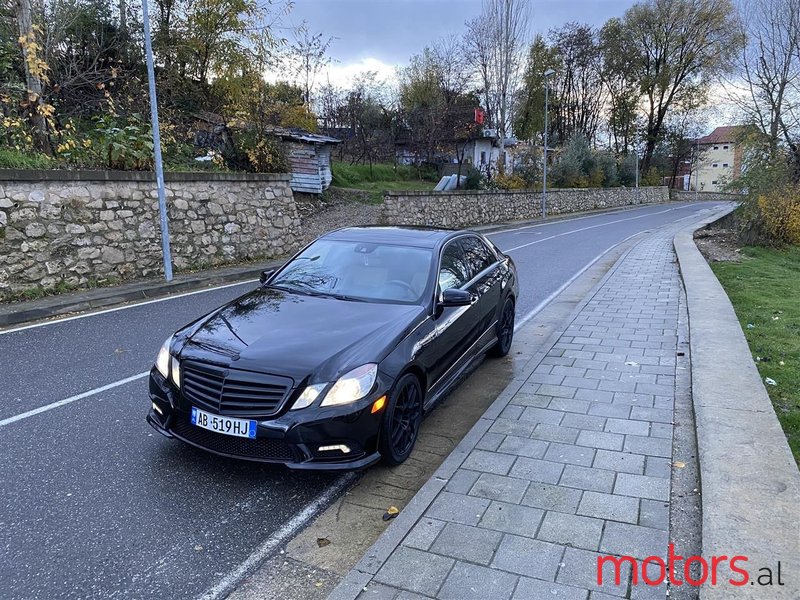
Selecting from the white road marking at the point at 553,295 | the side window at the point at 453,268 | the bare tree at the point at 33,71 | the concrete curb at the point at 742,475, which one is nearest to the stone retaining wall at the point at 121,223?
the bare tree at the point at 33,71

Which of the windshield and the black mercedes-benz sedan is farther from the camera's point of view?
the windshield

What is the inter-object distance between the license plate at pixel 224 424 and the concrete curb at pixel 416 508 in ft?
3.26

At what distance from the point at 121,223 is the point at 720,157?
354 feet

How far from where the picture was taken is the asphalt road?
274cm

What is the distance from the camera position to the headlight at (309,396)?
331 centimetres

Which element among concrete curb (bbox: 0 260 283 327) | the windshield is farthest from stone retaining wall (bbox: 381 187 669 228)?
the windshield

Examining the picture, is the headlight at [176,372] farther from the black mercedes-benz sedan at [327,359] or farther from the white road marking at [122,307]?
the white road marking at [122,307]

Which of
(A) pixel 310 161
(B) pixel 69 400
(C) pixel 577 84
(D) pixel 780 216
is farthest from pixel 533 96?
(B) pixel 69 400

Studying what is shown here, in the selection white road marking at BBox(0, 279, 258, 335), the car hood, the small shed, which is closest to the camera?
the car hood

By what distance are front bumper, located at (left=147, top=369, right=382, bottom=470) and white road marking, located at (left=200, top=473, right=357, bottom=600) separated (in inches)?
10.7

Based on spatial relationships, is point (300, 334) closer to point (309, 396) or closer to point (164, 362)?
point (309, 396)

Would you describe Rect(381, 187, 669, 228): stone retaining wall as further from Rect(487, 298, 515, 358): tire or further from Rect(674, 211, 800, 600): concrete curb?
Rect(674, 211, 800, 600): concrete curb

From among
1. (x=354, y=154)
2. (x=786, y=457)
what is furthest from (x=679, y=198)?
(x=786, y=457)

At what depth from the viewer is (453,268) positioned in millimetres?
5195
